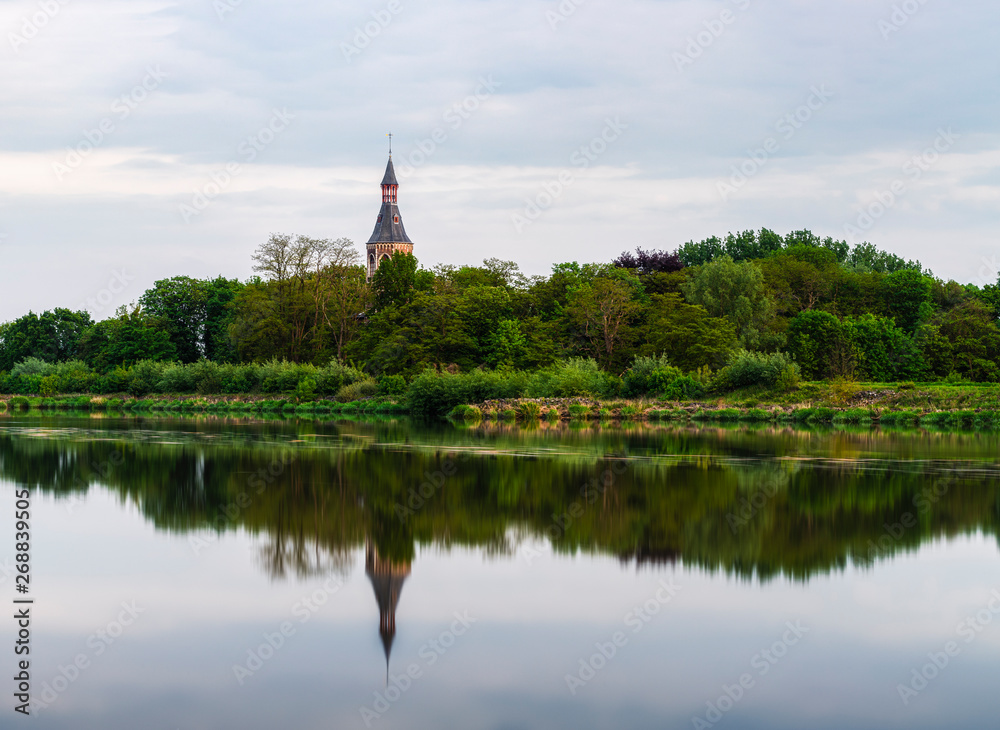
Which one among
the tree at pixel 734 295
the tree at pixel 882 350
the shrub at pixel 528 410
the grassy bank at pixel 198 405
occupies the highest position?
the tree at pixel 734 295

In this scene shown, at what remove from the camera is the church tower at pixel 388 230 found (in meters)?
115

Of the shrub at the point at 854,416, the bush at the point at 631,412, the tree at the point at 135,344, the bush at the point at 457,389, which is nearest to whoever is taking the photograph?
the shrub at the point at 854,416

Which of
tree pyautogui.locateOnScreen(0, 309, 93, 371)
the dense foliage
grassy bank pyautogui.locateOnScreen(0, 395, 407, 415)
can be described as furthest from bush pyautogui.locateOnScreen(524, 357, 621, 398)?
tree pyautogui.locateOnScreen(0, 309, 93, 371)

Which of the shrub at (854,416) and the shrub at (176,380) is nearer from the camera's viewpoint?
the shrub at (854,416)

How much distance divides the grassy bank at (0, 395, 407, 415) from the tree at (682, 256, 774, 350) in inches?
673

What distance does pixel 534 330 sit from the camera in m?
56.1

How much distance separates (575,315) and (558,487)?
37877 mm

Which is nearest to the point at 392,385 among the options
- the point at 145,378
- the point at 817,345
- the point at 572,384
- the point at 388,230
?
the point at 572,384

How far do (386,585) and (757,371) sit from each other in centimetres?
3781

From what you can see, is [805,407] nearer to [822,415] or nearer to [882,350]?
[822,415]

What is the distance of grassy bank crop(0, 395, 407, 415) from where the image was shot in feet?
176

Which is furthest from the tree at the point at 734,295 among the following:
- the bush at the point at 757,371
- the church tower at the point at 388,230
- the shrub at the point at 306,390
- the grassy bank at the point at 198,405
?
the church tower at the point at 388,230

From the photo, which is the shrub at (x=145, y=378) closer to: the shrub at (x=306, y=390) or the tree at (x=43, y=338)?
the shrub at (x=306, y=390)

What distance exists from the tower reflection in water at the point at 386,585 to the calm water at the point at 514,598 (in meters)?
0.04
